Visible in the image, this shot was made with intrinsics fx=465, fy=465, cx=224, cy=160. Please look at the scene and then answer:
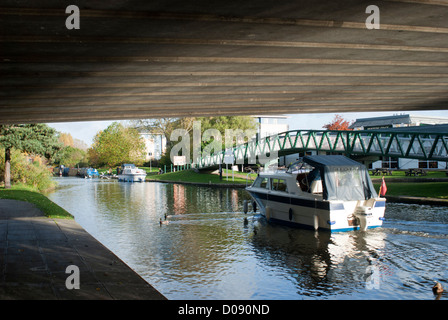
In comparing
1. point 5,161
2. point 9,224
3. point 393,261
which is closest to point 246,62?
point 393,261

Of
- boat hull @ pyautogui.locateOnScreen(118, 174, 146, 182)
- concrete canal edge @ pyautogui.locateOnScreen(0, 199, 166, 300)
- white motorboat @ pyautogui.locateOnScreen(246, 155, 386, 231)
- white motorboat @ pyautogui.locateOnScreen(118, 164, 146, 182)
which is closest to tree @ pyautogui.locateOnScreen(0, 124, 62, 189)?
boat hull @ pyautogui.locateOnScreen(118, 174, 146, 182)

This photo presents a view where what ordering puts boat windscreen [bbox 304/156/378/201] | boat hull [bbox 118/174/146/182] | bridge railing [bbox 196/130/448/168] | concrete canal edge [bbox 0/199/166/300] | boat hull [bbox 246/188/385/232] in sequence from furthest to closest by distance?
boat hull [bbox 118/174/146/182] < bridge railing [bbox 196/130/448/168] < boat windscreen [bbox 304/156/378/201] < boat hull [bbox 246/188/385/232] < concrete canal edge [bbox 0/199/166/300]

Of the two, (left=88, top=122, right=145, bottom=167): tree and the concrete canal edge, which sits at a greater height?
(left=88, top=122, right=145, bottom=167): tree

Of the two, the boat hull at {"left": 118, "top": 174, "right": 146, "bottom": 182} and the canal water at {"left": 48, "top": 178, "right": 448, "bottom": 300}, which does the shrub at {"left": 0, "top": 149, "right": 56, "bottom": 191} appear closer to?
the boat hull at {"left": 118, "top": 174, "right": 146, "bottom": 182}

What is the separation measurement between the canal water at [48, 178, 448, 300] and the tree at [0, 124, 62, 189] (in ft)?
60.5

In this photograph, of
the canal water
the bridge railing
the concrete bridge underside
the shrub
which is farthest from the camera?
the shrub

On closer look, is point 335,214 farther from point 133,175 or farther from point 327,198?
point 133,175

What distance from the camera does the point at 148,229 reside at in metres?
21.7

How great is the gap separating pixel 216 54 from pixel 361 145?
87.7ft

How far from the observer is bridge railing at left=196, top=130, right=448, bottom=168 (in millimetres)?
33681

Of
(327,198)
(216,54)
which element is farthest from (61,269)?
(327,198)

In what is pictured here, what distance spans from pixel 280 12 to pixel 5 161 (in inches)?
1494

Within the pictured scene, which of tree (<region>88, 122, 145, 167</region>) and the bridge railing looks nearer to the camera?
the bridge railing

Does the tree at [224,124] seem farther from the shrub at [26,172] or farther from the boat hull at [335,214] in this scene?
the boat hull at [335,214]
